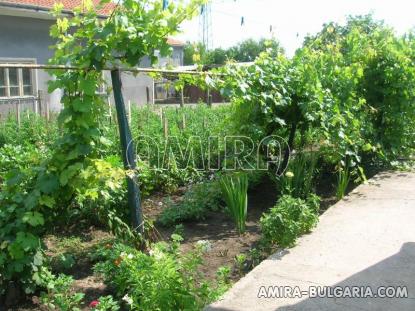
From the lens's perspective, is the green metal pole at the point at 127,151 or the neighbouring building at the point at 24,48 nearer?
the green metal pole at the point at 127,151

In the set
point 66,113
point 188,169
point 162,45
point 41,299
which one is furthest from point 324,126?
point 41,299

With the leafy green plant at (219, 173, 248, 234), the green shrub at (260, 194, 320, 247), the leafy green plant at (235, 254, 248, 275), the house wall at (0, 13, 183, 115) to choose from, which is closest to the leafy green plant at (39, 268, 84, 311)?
the leafy green plant at (235, 254, 248, 275)

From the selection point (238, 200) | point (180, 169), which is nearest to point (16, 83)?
point (180, 169)

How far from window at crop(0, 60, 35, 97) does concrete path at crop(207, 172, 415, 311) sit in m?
11.6

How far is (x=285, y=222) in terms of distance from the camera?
4469mm

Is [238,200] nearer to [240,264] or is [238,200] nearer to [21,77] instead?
[240,264]

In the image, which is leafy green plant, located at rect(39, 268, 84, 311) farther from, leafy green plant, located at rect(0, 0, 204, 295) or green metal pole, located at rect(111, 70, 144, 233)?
green metal pole, located at rect(111, 70, 144, 233)

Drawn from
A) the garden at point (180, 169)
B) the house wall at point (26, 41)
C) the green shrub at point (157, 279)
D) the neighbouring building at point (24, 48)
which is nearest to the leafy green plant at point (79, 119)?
the garden at point (180, 169)

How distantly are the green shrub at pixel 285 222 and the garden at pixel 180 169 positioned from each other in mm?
17

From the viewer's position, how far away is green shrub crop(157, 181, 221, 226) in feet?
17.9

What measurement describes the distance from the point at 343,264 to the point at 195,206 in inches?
79.5

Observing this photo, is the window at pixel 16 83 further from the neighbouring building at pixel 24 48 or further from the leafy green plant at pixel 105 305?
the leafy green plant at pixel 105 305

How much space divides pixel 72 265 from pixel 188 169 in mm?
3259

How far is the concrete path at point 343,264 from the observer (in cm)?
346
